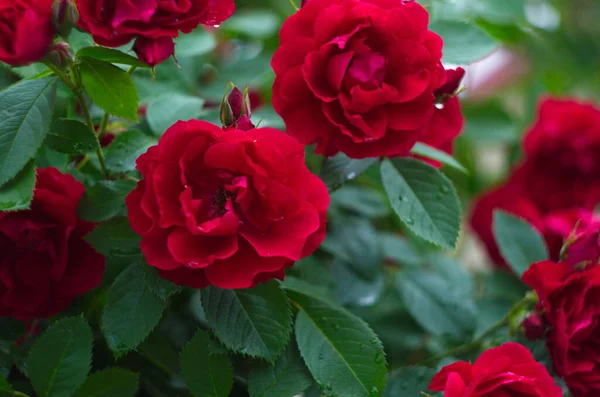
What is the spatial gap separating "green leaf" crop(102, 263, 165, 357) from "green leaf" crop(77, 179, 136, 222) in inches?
2.1

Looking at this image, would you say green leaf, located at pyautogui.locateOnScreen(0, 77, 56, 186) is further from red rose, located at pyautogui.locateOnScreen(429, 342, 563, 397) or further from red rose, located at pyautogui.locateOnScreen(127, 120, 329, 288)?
red rose, located at pyautogui.locateOnScreen(429, 342, 563, 397)

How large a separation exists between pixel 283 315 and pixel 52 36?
0.29 metres

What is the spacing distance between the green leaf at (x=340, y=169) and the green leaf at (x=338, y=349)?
114 millimetres

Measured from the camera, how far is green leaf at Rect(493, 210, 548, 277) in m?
0.81

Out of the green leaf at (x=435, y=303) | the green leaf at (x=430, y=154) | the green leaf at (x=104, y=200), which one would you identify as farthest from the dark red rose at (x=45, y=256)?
the green leaf at (x=435, y=303)

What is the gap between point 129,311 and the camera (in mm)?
535

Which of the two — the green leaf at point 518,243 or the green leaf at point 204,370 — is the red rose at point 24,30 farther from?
the green leaf at point 518,243

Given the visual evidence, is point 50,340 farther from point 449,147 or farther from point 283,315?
point 449,147

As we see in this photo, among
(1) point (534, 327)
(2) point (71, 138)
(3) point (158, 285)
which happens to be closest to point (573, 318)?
(1) point (534, 327)

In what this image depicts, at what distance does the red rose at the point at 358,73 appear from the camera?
0.54 m

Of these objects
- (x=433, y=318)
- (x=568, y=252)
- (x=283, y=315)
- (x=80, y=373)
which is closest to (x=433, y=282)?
(x=433, y=318)

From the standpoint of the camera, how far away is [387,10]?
21.5 inches

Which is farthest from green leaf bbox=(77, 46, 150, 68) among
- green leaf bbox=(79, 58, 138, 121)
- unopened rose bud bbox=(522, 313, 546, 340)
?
unopened rose bud bbox=(522, 313, 546, 340)

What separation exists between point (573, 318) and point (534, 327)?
0.04 metres
